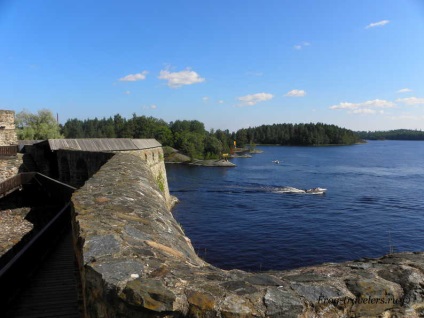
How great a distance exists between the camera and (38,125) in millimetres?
44281

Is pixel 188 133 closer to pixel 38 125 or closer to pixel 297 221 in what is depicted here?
pixel 38 125

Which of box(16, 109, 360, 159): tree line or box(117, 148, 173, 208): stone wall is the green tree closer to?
box(16, 109, 360, 159): tree line

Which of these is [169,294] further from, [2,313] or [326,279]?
[2,313]

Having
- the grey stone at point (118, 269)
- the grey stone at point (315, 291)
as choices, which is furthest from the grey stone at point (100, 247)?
the grey stone at point (315, 291)

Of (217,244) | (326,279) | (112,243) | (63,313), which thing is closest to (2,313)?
(63,313)

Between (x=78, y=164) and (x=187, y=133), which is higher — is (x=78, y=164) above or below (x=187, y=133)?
below

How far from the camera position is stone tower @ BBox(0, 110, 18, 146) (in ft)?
53.2

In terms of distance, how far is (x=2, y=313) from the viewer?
408cm

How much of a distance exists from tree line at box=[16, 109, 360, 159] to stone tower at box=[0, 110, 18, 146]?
26.6m

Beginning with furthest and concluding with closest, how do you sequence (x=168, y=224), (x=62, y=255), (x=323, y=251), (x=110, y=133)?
1. (x=110, y=133)
2. (x=323, y=251)
3. (x=62, y=255)
4. (x=168, y=224)

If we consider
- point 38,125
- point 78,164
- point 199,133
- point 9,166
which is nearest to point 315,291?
point 78,164

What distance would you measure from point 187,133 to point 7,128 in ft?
236

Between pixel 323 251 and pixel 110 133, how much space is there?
97.0 m

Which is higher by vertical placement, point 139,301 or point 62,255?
point 139,301
